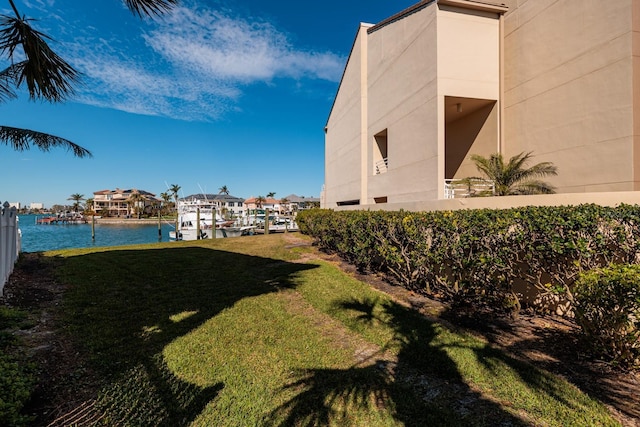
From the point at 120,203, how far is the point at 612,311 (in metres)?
102

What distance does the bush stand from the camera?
2.82 metres

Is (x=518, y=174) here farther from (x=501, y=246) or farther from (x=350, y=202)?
(x=350, y=202)

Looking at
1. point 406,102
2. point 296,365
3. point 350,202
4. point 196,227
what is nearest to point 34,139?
point 296,365

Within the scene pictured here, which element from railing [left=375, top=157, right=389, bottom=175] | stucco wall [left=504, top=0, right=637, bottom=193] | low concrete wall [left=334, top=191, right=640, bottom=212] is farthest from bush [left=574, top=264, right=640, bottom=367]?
railing [left=375, top=157, right=389, bottom=175]

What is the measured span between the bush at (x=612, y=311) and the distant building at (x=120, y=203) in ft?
295

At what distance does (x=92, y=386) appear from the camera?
9.52ft

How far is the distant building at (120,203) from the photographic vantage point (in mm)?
79562

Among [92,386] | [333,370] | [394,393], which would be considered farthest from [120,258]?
[394,393]

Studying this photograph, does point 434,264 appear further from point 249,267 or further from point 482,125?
point 482,125

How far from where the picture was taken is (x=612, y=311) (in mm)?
2996

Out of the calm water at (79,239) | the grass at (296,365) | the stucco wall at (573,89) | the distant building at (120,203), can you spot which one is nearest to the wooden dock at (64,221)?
the distant building at (120,203)

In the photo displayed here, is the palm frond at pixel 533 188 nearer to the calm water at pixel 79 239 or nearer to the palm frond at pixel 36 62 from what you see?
the palm frond at pixel 36 62

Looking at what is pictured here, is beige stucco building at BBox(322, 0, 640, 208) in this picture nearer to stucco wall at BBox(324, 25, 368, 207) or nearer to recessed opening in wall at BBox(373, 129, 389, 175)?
recessed opening in wall at BBox(373, 129, 389, 175)

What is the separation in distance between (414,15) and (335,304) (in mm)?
11655
